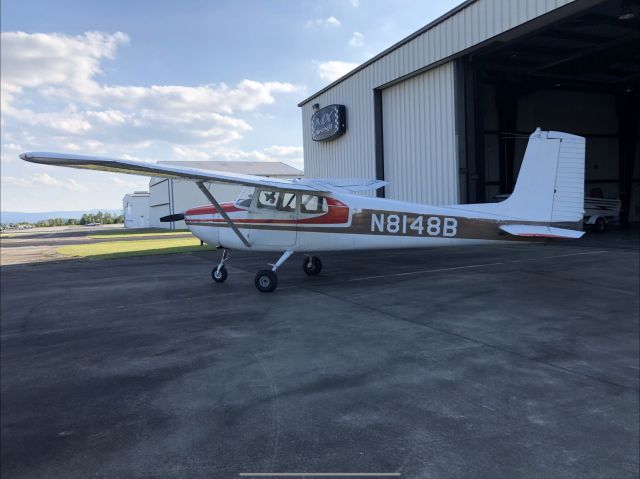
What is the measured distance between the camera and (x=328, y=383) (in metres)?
4.26

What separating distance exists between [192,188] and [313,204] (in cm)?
4466

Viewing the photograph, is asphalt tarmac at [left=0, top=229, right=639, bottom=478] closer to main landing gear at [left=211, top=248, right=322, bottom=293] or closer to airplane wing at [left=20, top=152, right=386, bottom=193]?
main landing gear at [left=211, top=248, right=322, bottom=293]

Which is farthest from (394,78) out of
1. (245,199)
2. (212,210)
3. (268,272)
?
(268,272)

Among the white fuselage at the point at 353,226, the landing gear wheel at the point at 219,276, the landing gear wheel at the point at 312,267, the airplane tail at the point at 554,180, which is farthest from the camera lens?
the landing gear wheel at the point at 312,267

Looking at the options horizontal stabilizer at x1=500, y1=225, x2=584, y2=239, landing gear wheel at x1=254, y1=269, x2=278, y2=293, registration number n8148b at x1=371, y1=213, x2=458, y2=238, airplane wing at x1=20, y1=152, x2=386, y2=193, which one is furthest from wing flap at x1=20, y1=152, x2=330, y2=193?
horizontal stabilizer at x1=500, y1=225, x2=584, y2=239

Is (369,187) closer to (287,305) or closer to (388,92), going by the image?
(388,92)

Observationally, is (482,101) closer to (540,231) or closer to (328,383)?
(540,231)

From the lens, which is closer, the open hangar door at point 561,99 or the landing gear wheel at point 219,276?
the landing gear wheel at point 219,276

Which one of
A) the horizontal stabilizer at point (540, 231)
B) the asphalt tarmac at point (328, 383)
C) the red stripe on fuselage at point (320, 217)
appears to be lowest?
the asphalt tarmac at point (328, 383)

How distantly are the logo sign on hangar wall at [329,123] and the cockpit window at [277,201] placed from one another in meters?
12.0

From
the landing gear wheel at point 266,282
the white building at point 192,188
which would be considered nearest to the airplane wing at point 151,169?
the landing gear wheel at point 266,282

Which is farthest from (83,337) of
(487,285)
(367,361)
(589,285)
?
(589,285)

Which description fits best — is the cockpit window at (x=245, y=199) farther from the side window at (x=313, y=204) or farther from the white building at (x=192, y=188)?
the white building at (x=192, y=188)

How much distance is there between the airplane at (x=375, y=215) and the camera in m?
8.69
